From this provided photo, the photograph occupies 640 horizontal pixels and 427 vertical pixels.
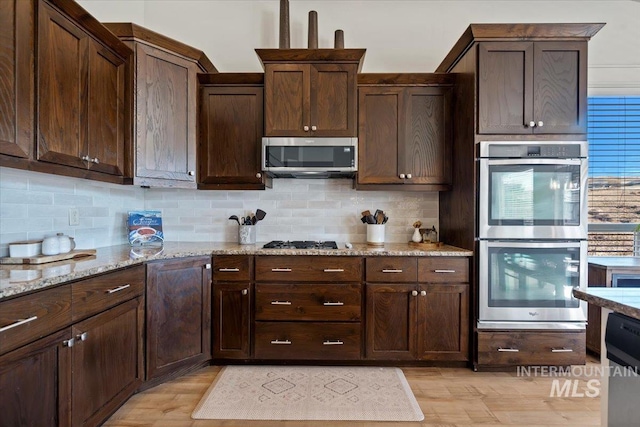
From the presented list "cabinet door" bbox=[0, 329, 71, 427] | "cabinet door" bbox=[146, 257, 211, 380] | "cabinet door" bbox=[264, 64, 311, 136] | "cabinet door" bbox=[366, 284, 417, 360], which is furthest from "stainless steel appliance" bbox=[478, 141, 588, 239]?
"cabinet door" bbox=[0, 329, 71, 427]

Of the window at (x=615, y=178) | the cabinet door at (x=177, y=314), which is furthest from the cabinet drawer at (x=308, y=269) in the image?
the window at (x=615, y=178)

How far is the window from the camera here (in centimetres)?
301

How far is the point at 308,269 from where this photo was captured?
2.42 metres

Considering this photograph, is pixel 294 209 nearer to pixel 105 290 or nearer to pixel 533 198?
pixel 105 290

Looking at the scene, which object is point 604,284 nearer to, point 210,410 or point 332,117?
point 332,117

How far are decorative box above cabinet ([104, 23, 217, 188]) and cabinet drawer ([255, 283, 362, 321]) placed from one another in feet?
3.88

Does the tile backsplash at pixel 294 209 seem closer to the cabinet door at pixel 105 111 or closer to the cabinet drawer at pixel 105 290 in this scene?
the cabinet door at pixel 105 111

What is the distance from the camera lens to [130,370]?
1.94 meters

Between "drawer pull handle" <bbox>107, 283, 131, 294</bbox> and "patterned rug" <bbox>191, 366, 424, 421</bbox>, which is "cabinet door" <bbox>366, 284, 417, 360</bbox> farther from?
"drawer pull handle" <bbox>107, 283, 131, 294</bbox>

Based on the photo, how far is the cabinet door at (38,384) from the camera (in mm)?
1173

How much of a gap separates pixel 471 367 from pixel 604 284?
48.3 inches

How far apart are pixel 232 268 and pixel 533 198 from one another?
228 cm

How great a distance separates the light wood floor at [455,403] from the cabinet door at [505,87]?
1.80 meters

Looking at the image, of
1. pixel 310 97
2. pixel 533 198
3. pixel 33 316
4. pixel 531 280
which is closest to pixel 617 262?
pixel 531 280
